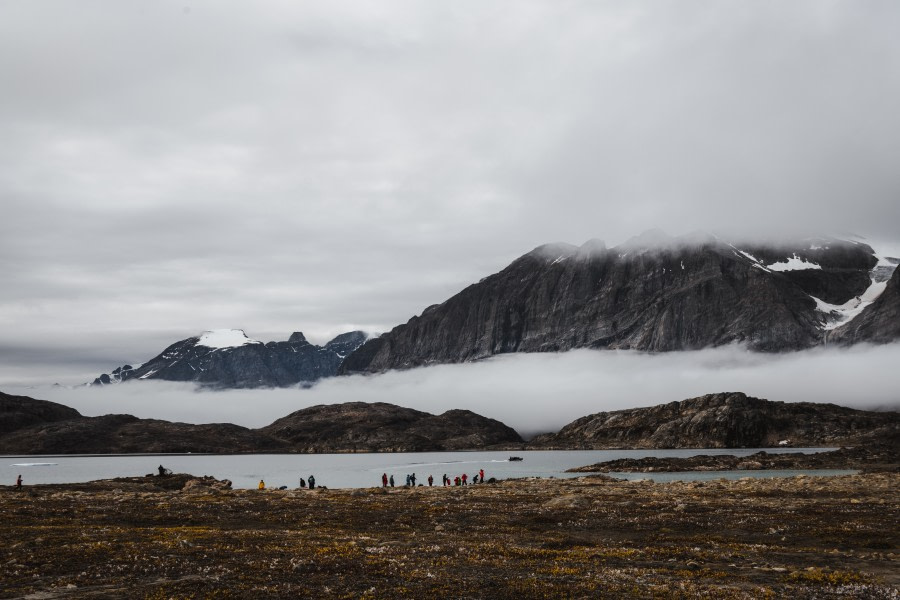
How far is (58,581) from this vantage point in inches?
1068

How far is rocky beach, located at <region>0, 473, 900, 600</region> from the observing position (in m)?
26.8

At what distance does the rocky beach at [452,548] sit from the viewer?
26.8 meters

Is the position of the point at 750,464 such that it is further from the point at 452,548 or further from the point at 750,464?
the point at 452,548

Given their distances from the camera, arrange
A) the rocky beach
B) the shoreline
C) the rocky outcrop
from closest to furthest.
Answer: the rocky beach < the shoreline < the rocky outcrop

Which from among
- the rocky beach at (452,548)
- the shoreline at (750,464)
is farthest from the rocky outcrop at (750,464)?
the rocky beach at (452,548)

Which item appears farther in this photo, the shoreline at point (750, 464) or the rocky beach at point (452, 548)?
the shoreline at point (750, 464)

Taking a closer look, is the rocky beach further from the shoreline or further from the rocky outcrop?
the rocky outcrop

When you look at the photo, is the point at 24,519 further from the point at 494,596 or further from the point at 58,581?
the point at 494,596

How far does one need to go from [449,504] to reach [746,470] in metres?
139

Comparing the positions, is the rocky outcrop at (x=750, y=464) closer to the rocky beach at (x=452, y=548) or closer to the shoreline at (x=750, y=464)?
the shoreline at (x=750, y=464)

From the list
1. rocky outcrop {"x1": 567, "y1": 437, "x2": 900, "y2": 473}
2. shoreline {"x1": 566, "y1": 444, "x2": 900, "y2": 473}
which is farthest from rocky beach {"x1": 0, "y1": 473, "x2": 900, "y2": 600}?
rocky outcrop {"x1": 567, "y1": 437, "x2": 900, "y2": 473}

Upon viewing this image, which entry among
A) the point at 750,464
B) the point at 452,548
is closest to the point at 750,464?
the point at 750,464

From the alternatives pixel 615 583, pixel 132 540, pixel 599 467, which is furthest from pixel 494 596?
pixel 599 467

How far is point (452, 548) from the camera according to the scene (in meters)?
37.3
